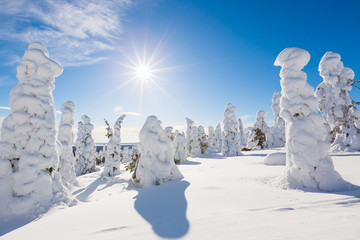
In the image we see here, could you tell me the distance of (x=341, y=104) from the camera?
16.2m

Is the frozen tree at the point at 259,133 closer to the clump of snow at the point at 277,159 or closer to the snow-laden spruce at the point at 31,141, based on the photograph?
the clump of snow at the point at 277,159

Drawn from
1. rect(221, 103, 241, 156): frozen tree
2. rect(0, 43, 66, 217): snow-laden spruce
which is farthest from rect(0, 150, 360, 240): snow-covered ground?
rect(221, 103, 241, 156): frozen tree

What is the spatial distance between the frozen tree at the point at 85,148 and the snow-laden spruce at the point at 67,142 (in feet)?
35.5

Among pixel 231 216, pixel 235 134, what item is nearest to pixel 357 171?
pixel 231 216

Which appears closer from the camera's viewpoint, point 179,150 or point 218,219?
point 218,219

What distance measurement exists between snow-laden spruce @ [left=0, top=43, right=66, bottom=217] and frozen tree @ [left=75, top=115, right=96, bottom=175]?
66.6 feet

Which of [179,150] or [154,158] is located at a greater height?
[154,158]

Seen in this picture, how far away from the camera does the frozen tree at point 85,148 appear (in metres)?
26.5

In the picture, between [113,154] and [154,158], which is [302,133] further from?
[113,154]

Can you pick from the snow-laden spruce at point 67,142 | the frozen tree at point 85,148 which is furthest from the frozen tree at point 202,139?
the snow-laden spruce at point 67,142

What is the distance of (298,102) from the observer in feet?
23.8

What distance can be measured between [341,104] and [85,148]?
31334 mm

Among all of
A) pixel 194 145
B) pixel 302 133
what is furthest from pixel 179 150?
pixel 302 133

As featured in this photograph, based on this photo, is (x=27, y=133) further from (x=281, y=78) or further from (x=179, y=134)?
(x=179, y=134)
